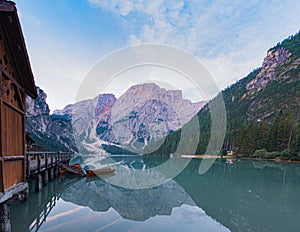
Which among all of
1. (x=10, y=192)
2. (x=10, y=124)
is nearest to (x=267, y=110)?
(x=10, y=124)

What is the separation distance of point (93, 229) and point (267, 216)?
29.1 ft

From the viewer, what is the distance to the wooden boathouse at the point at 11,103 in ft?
20.8

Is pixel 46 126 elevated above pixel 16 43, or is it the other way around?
pixel 46 126

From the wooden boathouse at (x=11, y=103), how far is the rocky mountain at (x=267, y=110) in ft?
185

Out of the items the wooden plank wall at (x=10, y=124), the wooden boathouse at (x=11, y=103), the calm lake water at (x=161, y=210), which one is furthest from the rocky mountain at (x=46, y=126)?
the wooden boathouse at (x=11, y=103)

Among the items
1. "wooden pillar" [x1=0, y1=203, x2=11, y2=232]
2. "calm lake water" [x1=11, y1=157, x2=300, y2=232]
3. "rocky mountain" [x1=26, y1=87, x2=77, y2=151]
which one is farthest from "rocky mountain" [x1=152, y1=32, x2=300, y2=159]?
"rocky mountain" [x1=26, y1=87, x2=77, y2=151]

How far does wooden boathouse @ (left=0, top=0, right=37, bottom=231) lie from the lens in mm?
6348

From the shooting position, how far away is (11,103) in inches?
294

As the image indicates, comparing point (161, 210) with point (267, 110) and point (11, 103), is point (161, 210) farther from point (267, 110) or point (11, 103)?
point (267, 110)

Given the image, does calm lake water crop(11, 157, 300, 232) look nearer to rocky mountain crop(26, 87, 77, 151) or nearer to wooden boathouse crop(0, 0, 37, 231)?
wooden boathouse crop(0, 0, 37, 231)

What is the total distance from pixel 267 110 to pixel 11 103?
5066 inches

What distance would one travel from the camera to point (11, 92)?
7.66m

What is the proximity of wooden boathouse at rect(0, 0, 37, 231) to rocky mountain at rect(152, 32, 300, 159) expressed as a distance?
56.3 metres

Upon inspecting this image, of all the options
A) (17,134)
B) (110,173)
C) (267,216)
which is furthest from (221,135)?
(17,134)
